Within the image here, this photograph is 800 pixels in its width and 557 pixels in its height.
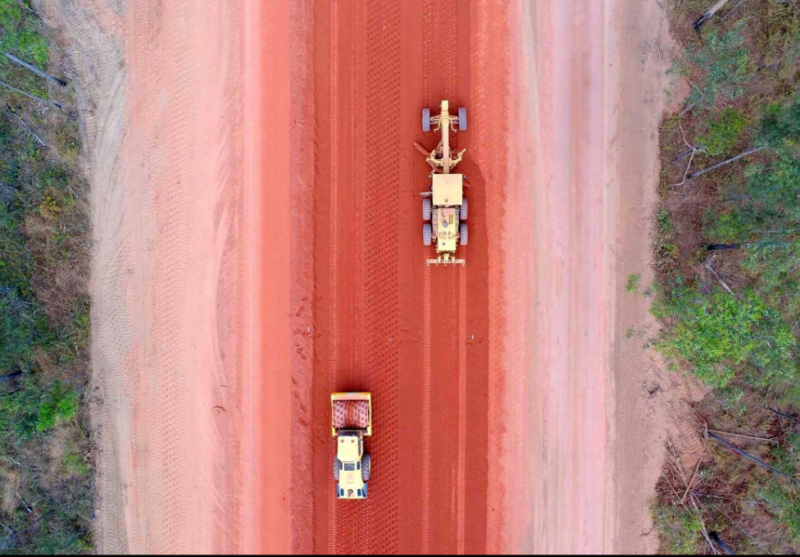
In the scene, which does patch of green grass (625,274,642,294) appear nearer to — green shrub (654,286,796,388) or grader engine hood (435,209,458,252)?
green shrub (654,286,796,388)

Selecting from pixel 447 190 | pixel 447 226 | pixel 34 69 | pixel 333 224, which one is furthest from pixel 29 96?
pixel 447 226

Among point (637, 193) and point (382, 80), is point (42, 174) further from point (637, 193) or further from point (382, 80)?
point (637, 193)

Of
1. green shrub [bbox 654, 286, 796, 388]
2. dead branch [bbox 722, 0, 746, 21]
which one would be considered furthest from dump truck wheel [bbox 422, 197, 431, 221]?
dead branch [bbox 722, 0, 746, 21]

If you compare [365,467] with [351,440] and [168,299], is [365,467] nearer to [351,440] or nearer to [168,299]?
[351,440]

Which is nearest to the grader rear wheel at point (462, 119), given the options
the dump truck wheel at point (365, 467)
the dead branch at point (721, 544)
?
the dump truck wheel at point (365, 467)

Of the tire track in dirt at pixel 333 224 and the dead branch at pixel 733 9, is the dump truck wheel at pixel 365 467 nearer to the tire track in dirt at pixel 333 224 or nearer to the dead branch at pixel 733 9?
the tire track in dirt at pixel 333 224

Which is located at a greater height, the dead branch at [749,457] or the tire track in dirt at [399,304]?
the tire track in dirt at [399,304]
